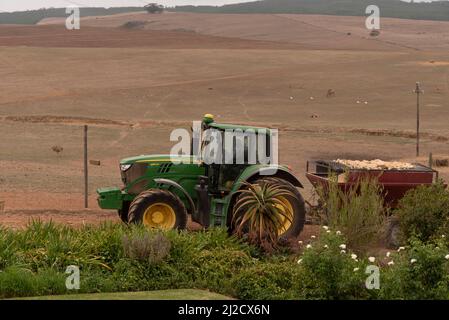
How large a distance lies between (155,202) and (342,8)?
481 ft

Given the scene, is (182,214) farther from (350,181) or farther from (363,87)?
(363,87)

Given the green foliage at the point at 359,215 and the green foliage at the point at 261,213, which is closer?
Answer: the green foliage at the point at 261,213

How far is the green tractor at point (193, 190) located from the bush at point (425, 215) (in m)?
1.81

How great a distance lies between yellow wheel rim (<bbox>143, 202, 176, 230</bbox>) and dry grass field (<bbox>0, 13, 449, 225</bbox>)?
2.90 metres

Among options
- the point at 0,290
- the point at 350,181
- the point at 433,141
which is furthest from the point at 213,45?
the point at 0,290

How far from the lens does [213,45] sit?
79.5m

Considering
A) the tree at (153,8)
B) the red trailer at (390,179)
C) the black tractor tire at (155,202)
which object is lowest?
the black tractor tire at (155,202)

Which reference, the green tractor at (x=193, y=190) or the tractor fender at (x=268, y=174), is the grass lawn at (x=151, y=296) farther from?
the tractor fender at (x=268, y=174)

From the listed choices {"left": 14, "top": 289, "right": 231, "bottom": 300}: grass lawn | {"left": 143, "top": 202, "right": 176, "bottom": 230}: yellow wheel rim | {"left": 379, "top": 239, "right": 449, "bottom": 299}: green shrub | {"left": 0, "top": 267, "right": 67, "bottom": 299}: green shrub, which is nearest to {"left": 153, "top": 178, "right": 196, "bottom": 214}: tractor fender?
{"left": 143, "top": 202, "right": 176, "bottom": 230}: yellow wheel rim

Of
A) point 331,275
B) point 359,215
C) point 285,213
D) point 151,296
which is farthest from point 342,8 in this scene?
point 151,296

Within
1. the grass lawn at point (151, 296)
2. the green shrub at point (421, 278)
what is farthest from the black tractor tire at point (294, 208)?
the green shrub at point (421, 278)

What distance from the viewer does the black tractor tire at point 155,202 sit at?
16266mm

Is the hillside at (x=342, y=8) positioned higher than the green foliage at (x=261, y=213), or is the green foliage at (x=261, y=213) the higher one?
the hillside at (x=342, y=8)

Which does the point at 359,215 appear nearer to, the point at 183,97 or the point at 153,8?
the point at 183,97
